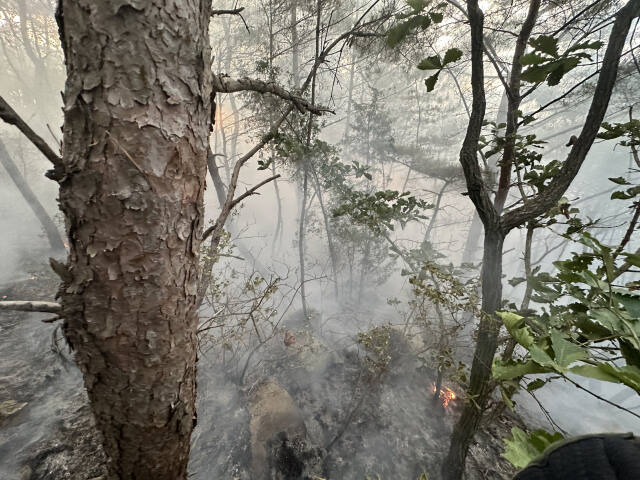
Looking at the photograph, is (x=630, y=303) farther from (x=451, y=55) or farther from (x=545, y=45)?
(x=451, y=55)

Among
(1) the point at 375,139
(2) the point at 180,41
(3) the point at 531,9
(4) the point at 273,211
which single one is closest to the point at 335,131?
(4) the point at 273,211

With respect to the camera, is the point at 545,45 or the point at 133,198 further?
the point at 545,45

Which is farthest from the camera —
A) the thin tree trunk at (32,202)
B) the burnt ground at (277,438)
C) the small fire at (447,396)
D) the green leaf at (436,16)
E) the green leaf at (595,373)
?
the thin tree trunk at (32,202)

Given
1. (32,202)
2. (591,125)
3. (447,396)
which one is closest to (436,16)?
(591,125)

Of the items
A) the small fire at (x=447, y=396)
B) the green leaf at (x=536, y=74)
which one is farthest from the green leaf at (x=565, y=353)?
the small fire at (x=447, y=396)

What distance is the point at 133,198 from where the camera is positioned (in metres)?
0.84

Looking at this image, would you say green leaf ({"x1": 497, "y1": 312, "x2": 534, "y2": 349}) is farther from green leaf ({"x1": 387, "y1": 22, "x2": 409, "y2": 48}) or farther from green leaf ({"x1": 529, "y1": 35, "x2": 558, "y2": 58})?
green leaf ({"x1": 387, "y1": 22, "x2": 409, "y2": 48})

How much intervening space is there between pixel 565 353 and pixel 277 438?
4.43m

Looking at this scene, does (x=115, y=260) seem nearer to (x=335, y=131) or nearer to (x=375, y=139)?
(x=375, y=139)

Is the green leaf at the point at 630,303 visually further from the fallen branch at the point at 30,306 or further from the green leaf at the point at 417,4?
the fallen branch at the point at 30,306

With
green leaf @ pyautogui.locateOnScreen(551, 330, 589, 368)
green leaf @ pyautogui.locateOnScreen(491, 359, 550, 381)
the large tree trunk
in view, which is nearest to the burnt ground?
the large tree trunk

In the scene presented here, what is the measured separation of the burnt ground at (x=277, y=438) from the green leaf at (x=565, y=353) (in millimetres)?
3411

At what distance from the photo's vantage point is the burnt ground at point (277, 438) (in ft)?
10.2

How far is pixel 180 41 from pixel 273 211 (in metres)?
24.1
